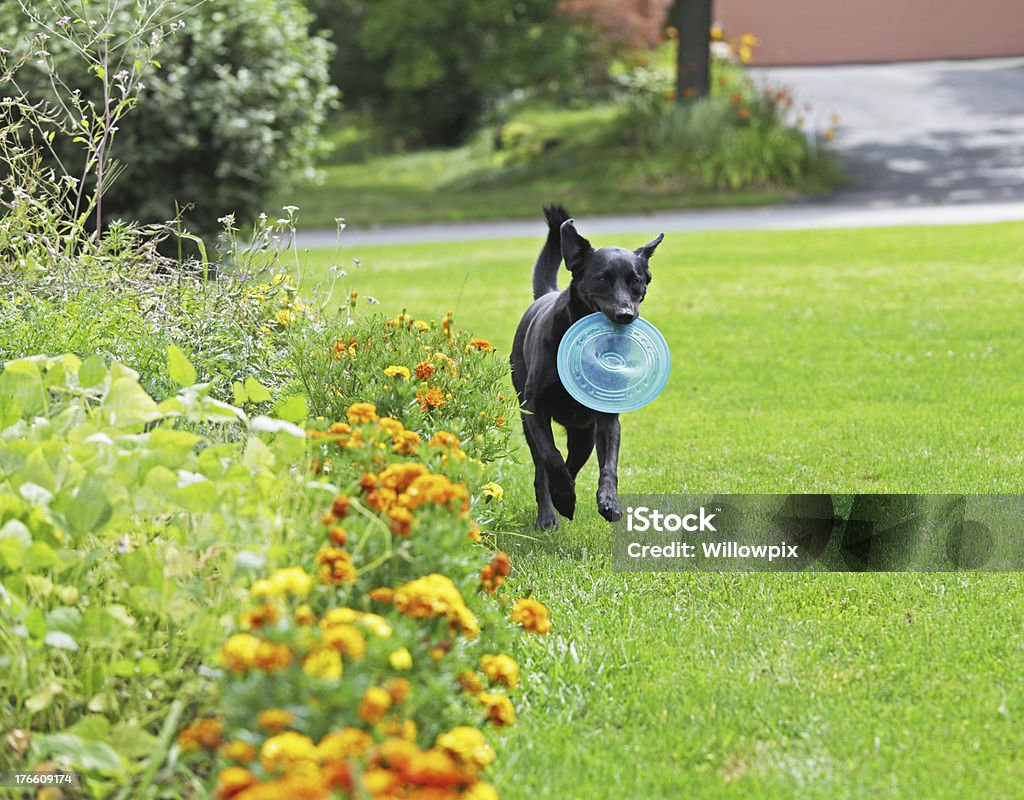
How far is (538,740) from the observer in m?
3.18

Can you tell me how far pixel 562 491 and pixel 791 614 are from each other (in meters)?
1.20

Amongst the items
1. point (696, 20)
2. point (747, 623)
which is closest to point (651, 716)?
point (747, 623)

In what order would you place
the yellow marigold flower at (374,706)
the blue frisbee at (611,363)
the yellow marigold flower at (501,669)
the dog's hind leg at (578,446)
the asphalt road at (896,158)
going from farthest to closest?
the asphalt road at (896,158), the dog's hind leg at (578,446), the blue frisbee at (611,363), the yellow marigold flower at (501,669), the yellow marigold flower at (374,706)

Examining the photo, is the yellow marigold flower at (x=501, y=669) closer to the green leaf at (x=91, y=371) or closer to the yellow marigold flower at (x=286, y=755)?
the yellow marigold flower at (x=286, y=755)

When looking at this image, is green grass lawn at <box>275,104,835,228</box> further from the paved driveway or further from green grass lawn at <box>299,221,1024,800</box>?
green grass lawn at <box>299,221,1024,800</box>

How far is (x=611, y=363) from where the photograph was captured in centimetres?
474

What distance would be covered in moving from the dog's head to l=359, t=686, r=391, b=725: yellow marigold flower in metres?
2.50

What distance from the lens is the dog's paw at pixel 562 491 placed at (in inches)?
193

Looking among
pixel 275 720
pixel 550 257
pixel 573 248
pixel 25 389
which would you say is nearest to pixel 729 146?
pixel 550 257

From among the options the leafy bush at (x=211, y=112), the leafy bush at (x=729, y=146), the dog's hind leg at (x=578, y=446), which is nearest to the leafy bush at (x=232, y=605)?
the dog's hind leg at (x=578, y=446)

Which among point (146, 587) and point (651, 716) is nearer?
point (146, 587)

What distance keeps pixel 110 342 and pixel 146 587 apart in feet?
6.43

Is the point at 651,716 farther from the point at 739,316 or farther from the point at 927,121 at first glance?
the point at 927,121

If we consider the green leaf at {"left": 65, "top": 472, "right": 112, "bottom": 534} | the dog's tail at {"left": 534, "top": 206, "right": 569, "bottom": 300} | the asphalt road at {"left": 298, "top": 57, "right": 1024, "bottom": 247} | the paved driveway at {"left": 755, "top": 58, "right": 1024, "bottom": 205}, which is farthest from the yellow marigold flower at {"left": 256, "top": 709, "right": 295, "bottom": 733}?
the paved driveway at {"left": 755, "top": 58, "right": 1024, "bottom": 205}
